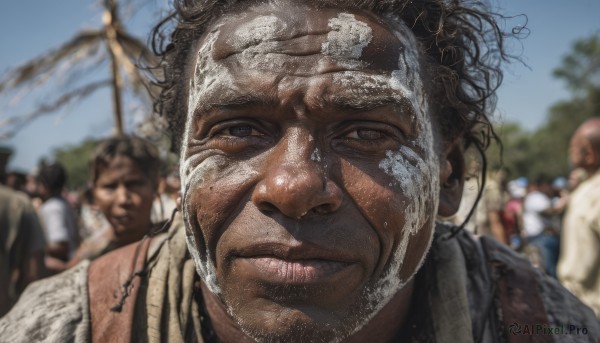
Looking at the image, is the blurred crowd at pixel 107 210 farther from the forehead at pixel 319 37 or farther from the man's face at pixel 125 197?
the forehead at pixel 319 37

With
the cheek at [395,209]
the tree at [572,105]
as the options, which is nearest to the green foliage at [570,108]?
the tree at [572,105]

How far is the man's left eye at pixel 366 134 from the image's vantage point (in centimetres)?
168

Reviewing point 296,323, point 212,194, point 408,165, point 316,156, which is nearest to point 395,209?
point 408,165

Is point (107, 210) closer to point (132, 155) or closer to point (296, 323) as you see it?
point (132, 155)

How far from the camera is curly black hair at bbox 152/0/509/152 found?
188 cm

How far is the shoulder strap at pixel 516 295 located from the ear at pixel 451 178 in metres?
0.29

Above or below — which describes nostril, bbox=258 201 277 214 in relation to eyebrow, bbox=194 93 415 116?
below

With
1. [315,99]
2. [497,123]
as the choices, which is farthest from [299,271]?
[497,123]

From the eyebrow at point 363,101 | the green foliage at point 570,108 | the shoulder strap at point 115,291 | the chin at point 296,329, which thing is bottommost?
the shoulder strap at point 115,291

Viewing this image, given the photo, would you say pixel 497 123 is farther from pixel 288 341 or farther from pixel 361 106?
pixel 288 341

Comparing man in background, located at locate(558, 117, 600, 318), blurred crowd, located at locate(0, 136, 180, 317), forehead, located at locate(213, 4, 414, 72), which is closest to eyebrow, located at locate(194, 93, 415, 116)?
forehead, located at locate(213, 4, 414, 72)

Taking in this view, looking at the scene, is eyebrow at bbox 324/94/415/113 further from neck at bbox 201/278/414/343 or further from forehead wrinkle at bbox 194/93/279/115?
neck at bbox 201/278/414/343

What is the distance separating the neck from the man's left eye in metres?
0.57

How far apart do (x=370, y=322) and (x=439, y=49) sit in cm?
96
